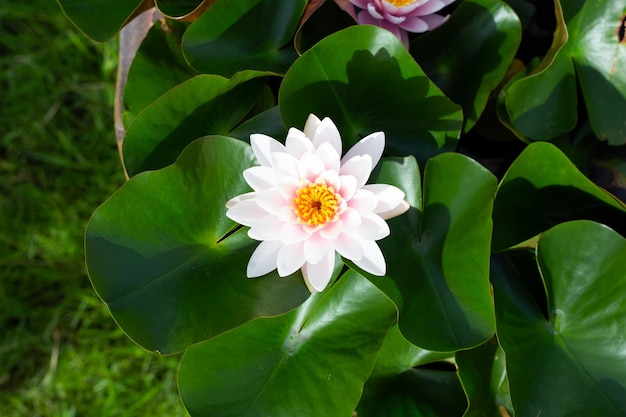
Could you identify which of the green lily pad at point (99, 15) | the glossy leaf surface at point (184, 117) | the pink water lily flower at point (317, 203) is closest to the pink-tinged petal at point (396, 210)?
the pink water lily flower at point (317, 203)

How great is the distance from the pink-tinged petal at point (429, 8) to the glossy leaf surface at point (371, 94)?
11 cm

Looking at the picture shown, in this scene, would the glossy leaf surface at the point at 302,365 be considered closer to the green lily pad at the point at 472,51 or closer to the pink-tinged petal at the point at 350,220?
the pink-tinged petal at the point at 350,220

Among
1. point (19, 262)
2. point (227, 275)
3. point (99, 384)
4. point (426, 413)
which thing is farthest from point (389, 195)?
point (19, 262)

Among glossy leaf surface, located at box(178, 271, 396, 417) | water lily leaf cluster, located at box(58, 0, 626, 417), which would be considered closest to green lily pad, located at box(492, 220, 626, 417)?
water lily leaf cluster, located at box(58, 0, 626, 417)

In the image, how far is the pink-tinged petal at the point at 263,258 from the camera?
2.31ft

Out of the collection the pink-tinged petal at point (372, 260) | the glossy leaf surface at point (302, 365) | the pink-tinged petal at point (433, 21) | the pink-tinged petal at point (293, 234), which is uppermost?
the pink-tinged petal at point (433, 21)

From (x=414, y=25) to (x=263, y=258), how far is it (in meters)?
0.41

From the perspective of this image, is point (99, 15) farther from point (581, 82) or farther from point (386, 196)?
point (581, 82)

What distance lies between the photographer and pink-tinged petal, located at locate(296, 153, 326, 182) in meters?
0.66

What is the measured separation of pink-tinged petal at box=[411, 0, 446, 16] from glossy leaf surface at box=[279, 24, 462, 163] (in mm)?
110

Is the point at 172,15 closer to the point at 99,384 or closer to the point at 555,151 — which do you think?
the point at 555,151

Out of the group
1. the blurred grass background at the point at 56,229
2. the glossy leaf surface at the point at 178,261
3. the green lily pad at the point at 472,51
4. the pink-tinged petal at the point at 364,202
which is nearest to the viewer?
the pink-tinged petal at the point at 364,202

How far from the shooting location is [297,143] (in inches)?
26.3

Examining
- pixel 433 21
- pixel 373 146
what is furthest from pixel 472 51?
pixel 373 146
